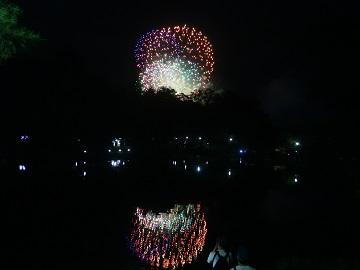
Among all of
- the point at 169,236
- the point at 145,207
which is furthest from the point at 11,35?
the point at 145,207

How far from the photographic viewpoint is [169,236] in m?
13.5

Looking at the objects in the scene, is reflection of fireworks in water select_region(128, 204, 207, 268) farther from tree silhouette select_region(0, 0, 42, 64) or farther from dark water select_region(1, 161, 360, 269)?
tree silhouette select_region(0, 0, 42, 64)

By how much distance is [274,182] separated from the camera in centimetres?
2825

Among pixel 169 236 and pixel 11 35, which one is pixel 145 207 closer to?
pixel 169 236

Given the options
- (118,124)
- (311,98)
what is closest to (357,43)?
(311,98)

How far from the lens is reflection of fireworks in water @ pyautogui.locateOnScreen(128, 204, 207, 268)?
11.1 m

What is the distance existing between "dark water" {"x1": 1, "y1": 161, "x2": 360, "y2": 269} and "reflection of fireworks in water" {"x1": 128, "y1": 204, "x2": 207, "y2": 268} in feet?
1.12

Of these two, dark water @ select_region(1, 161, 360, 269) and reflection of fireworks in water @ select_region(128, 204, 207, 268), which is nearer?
reflection of fireworks in water @ select_region(128, 204, 207, 268)

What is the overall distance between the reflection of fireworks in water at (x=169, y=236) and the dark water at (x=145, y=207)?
0.34m

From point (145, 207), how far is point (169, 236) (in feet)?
16.5

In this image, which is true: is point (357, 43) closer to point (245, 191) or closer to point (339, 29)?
point (339, 29)

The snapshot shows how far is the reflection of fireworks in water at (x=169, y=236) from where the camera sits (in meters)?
11.1

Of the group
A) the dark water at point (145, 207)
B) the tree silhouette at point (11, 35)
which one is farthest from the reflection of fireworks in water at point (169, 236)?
the tree silhouette at point (11, 35)

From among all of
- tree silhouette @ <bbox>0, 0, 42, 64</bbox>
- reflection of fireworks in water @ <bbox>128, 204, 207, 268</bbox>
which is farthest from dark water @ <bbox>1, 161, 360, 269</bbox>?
tree silhouette @ <bbox>0, 0, 42, 64</bbox>
